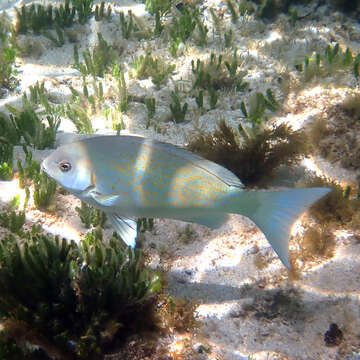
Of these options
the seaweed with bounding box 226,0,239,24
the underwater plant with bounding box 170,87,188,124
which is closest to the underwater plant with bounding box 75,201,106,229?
the underwater plant with bounding box 170,87,188,124

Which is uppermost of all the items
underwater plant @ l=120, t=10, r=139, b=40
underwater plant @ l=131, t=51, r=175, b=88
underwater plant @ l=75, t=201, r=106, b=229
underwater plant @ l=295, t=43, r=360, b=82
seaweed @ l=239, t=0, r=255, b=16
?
seaweed @ l=239, t=0, r=255, b=16

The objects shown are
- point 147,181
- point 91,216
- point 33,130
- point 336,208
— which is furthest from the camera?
point 33,130

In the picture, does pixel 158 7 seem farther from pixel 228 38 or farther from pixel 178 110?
pixel 178 110

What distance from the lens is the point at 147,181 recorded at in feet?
9.90

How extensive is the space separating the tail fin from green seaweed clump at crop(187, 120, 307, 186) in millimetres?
2188

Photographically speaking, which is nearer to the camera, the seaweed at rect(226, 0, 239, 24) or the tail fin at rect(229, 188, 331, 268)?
the tail fin at rect(229, 188, 331, 268)

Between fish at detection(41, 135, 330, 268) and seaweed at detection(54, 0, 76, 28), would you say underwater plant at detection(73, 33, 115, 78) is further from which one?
fish at detection(41, 135, 330, 268)

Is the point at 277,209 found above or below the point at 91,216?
above

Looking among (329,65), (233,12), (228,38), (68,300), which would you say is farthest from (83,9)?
(68,300)

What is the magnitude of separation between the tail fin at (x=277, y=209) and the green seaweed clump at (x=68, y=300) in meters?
1.23

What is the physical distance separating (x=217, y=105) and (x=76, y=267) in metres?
4.65

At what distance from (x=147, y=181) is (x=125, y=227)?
1.62 feet

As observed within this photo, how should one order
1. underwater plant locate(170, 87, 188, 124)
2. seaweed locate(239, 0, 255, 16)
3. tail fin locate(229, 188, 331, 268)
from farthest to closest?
1. seaweed locate(239, 0, 255, 16)
2. underwater plant locate(170, 87, 188, 124)
3. tail fin locate(229, 188, 331, 268)

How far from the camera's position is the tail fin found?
279 centimetres
